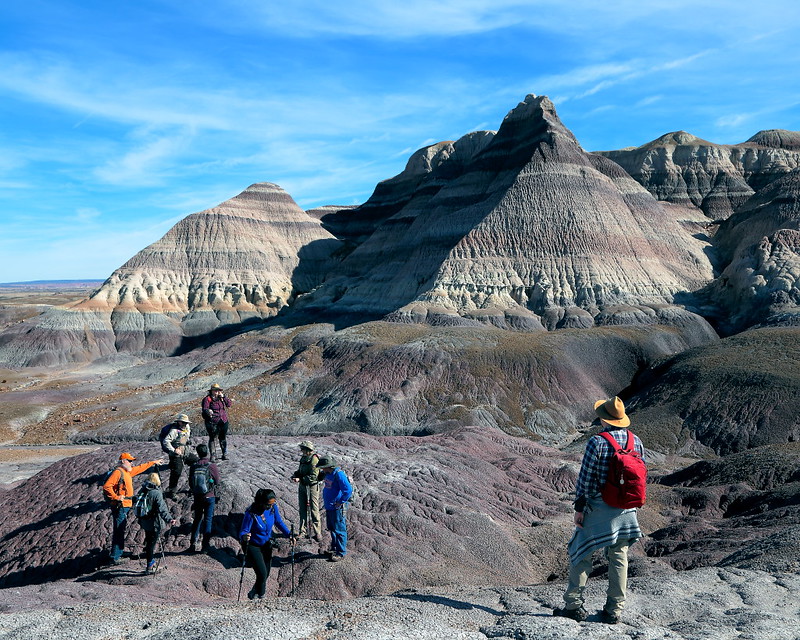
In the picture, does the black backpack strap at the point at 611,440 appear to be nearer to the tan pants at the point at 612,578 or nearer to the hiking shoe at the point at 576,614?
the tan pants at the point at 612,578

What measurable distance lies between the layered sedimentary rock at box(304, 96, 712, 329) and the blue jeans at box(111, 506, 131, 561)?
44544 millimetres

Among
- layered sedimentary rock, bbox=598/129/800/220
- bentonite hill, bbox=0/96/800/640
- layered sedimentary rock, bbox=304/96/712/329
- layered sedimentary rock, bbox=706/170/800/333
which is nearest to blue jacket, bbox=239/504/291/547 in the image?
bentonite hill, bbox=0/96/800/640

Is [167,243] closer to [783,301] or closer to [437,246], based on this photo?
[437,246]

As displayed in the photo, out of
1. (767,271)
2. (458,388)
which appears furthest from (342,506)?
(767,271)

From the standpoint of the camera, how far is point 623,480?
23.8 feet

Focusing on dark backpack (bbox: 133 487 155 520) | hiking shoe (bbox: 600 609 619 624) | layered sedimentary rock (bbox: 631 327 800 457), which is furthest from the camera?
layered sedimentary rock (bbox: 631 327 800 457)

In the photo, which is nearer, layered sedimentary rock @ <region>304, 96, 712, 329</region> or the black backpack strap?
the black backpack strap

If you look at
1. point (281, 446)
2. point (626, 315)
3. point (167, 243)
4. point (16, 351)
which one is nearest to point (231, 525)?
point (281, 446)

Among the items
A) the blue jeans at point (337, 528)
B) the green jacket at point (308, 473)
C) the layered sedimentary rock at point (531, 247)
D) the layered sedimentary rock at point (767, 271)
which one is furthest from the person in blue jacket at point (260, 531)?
the layered sedimentary rock at point (767, 271)

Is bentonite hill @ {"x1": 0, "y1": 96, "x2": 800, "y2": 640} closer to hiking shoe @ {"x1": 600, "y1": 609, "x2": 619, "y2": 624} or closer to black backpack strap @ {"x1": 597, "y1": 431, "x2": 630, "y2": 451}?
hiking shoe @ {"x1": 600, "y1": 609, "x2": 619, "y2": 624}

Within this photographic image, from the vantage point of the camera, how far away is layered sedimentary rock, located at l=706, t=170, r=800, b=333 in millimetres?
50062

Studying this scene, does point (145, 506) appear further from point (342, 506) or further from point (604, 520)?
point (604, 520)

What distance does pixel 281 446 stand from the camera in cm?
1823

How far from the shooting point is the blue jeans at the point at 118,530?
11.9 metres
